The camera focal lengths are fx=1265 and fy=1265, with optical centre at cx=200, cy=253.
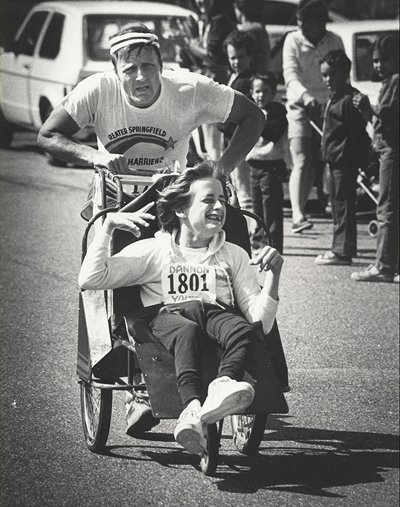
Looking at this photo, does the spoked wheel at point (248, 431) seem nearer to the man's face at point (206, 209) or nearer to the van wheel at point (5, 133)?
the man's face at point (206, 209)

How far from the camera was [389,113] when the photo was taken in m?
9.77

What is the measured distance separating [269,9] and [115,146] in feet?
32.4

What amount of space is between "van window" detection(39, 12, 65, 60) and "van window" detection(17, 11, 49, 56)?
39 cm

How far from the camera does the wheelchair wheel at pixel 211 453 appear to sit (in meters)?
5.30

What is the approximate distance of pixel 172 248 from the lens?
220 inches

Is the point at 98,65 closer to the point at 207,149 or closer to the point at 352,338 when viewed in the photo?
the point at 207,149

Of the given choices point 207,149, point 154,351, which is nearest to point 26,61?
point 207,149

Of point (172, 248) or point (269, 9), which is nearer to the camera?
point (172, 248)

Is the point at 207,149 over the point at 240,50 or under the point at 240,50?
under

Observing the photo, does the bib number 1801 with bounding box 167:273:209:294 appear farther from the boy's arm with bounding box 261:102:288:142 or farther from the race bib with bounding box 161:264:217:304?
the boy's arm with bounding box 261:102:288:142

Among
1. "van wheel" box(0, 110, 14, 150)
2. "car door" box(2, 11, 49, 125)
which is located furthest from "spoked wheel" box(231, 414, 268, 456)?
"van wheel" box(0, 110, 14, 150)

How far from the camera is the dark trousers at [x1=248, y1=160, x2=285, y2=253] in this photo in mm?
10258

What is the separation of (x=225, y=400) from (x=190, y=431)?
0.18 m

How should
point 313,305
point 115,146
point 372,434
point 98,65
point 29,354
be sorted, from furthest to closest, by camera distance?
1. point 98,65
2. point 313,305
3. point 29,354
4. point 372,434
5. point 115,146
